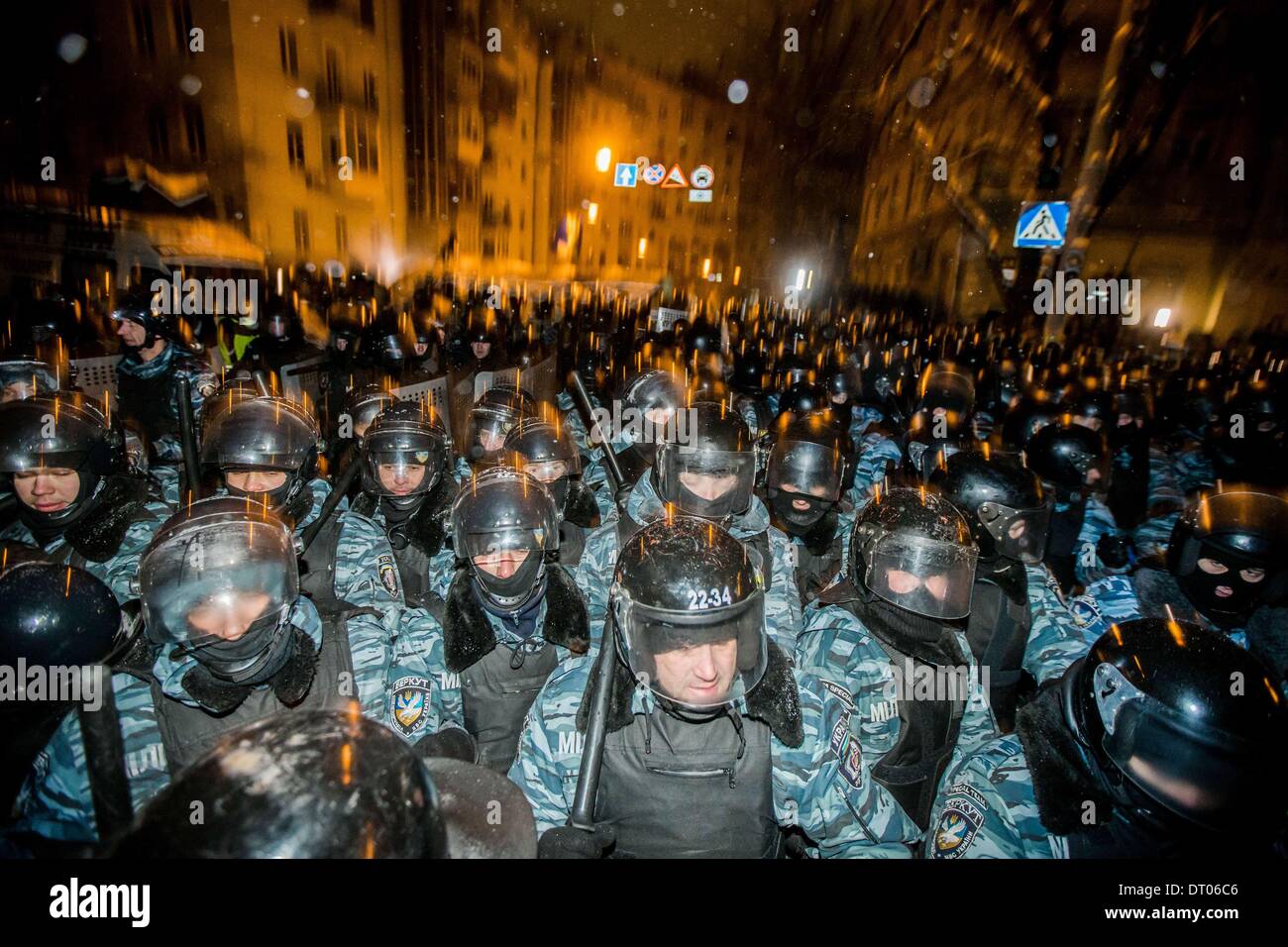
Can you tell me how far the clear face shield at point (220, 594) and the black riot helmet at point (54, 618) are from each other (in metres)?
0.23

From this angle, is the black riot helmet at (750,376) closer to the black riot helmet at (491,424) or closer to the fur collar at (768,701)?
the black riot helmet at (491,424)

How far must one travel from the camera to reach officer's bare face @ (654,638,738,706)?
2359 millimetres

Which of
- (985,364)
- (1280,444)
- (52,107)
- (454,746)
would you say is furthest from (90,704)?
(52,107)

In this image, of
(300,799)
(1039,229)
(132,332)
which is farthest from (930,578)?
(1039,229)

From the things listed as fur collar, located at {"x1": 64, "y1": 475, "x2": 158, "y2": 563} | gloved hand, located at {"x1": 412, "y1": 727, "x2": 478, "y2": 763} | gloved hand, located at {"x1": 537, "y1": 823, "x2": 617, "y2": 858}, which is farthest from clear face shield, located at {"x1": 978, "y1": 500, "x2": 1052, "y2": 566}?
fur collar, located at {"x1": 64, "y1": 475, "x2": 158, "y2": 563}

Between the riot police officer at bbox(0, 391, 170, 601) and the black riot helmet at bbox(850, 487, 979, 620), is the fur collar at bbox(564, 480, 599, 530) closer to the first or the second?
the black riot helmet at bbox(850, 487, 979, 620)

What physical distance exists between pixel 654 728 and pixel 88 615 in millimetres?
2448

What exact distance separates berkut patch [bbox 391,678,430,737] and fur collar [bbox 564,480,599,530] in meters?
2.76

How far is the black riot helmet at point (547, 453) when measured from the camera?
537 centimetres

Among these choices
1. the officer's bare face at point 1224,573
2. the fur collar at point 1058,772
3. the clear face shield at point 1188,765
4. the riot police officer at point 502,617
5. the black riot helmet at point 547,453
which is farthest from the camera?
the black riot helmet at point 547,453

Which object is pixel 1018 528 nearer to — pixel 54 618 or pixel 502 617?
pixel 502 617

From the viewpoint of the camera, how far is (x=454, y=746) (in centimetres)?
284

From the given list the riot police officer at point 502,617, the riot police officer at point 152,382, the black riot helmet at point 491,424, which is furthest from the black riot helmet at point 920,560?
the riot police officer at point 152,382
